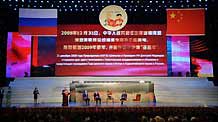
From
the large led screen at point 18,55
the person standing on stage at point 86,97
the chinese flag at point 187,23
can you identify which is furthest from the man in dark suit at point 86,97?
the chinese flag at point 187,23

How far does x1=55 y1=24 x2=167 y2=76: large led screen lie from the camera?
54.8 feet

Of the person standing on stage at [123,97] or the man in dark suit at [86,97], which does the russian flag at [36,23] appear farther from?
the person standing on stage at [123,97]

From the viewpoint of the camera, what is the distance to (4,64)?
17016mm

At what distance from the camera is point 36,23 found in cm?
1684

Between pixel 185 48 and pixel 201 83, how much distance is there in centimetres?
165

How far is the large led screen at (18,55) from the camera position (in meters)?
16.8

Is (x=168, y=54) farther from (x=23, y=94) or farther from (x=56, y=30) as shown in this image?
(x=23, y=94)

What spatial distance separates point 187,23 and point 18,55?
7.40 meters

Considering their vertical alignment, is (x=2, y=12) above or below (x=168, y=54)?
above

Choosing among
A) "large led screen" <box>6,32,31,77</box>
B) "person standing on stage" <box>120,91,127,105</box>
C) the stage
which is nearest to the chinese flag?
the stage

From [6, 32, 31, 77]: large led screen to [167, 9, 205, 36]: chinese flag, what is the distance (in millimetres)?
6171

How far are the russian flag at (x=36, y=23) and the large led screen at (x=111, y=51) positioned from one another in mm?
445

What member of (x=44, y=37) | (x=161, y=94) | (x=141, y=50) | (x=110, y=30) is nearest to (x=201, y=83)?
(x=161, y=94)

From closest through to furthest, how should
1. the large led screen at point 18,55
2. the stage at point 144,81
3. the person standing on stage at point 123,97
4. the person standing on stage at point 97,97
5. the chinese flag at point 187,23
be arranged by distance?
the person standing on stage at point 97,97
the person standing on stage at point 123,97
the stage at point 144,81
the chinese flag at point 187,23
the large led screen at point 18,55
